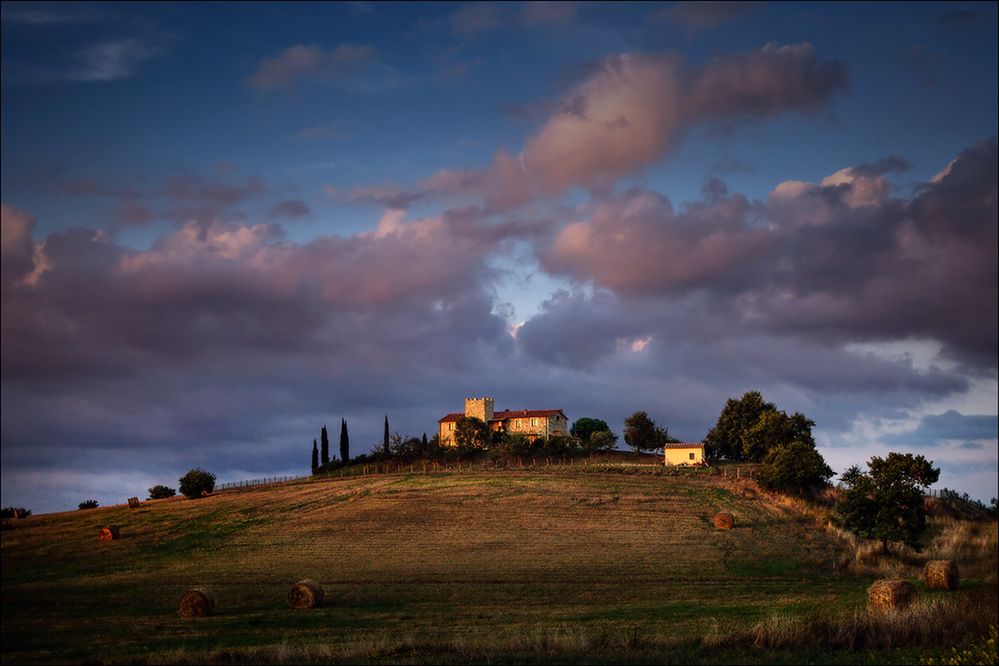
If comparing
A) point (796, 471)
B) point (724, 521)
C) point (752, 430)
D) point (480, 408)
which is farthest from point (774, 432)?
point (480, 408)

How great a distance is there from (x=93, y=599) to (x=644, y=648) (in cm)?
3389

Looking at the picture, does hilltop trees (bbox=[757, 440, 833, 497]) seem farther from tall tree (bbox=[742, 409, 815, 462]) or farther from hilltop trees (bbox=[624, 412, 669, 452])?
hilltop trees (bbox=[624, 412, 669, 452])

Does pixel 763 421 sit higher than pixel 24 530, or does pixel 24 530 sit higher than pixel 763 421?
pixel 763 421

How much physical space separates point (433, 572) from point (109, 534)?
36092 mm

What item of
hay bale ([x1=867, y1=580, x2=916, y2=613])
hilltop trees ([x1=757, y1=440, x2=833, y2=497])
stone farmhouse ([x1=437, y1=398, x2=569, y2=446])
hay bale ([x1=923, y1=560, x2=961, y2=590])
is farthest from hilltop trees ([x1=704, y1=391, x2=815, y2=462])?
hay bale ([x1=867, y1=580, x2=916, y2=613])

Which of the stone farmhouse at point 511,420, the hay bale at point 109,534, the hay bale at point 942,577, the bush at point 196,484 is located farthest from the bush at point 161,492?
the hay bale at point 942,577

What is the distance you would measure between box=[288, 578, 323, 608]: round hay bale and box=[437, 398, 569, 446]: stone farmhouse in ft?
387

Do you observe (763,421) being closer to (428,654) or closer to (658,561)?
(658,561)

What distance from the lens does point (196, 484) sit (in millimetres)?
100188

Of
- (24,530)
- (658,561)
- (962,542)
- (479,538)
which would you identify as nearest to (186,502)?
(24,530)

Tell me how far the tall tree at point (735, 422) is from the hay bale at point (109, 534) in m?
92.6

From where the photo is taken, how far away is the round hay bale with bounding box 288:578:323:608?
43.0 metres

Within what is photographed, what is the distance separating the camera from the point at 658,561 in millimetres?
57469

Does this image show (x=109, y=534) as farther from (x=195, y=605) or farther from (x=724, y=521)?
(x=724, y=521)
